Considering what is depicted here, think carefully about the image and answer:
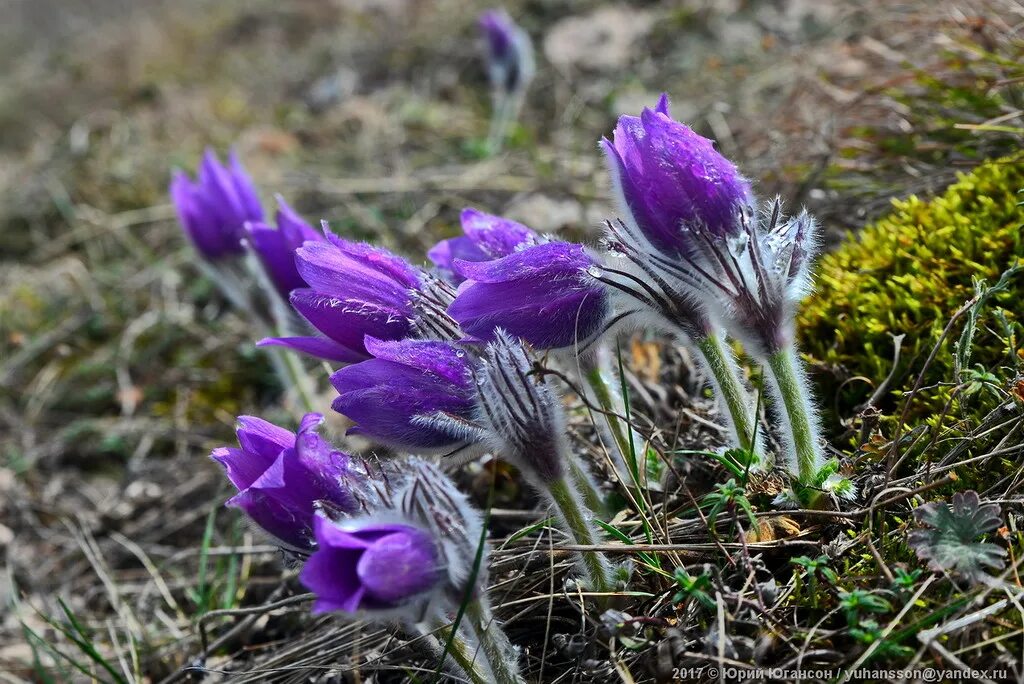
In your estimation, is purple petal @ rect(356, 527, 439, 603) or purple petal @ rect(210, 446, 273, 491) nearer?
purple petal @ rect(356, 527, 439, 603)

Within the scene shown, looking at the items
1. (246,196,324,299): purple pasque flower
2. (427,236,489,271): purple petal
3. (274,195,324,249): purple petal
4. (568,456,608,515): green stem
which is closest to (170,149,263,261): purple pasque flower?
(246,196,324,299): purple pasque flower

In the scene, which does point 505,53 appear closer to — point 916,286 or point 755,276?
point 916,286

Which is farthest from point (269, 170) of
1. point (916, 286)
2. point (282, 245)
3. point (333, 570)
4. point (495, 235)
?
point (333, 570)

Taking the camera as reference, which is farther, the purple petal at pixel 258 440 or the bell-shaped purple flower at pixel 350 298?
the bell-shaped purple flower at pixel 350 298

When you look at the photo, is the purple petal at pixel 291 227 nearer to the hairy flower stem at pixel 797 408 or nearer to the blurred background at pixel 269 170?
the blurred background at pixel 269 170

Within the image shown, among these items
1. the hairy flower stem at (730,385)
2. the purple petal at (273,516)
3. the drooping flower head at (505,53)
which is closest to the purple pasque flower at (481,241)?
the hairy flower stem at (730,385)

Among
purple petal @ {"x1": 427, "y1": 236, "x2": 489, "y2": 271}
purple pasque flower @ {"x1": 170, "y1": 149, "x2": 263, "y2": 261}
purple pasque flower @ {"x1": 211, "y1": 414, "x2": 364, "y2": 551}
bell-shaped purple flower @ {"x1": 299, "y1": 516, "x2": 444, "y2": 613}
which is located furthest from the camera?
purple pasque flower @ {"x1": 170, "y1": 149, "x2": 263, "y2": 261}

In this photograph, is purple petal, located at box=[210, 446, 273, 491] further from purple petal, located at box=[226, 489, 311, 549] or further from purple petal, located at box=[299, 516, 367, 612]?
purple petal, located at box=[299, 516, 367, 612]
